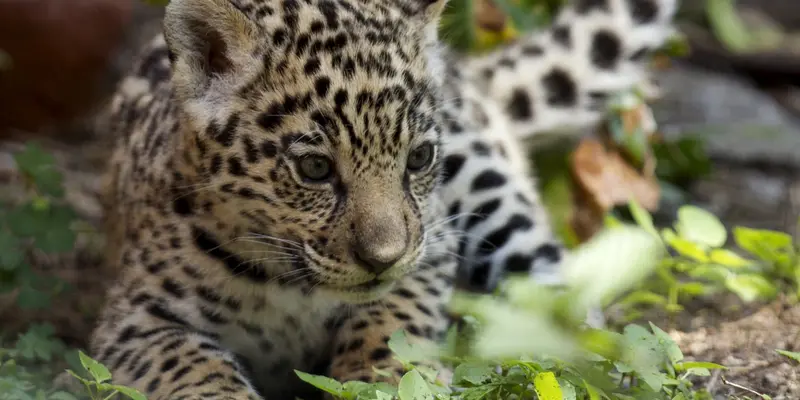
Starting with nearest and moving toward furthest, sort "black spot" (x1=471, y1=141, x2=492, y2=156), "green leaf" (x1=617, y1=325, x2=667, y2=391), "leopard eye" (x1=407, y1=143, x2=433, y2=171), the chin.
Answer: "green leaf" (x1=617, y1=325, x2=667, y2=391), the chin, "leopard eye" (x1=407, y1=143, x2=433, y2=171), "black spot" (x1=471, y1=141, x2=492, y2=156)

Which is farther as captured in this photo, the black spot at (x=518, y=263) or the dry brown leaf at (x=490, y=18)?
the dry brown leaf at (x=490, y=18)

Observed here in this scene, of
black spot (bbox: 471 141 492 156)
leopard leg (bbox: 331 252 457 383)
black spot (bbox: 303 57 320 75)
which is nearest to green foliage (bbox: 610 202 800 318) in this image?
black spot (bbox: 471 141 492 156)

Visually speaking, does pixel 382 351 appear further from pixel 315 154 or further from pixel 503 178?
pixel 503 178

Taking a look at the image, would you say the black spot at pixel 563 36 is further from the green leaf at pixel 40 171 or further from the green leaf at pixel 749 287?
the green leaf at pixel 40 171

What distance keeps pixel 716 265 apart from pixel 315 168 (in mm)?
2520

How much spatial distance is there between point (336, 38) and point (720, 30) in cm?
740

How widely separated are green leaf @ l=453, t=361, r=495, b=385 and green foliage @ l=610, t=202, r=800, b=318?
161cm

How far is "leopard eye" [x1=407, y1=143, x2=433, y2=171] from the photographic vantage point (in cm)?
435

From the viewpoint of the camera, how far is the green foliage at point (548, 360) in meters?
3.77

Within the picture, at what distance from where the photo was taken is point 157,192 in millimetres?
4762

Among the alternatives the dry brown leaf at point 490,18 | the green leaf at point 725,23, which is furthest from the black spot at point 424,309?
the green leaf at point 725,23

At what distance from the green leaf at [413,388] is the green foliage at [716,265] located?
6.11 ft

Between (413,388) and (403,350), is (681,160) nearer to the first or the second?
(403,350)

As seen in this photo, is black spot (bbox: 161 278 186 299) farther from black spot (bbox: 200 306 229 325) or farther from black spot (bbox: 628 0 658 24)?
black spot (bbox: 628 0 658 24)
